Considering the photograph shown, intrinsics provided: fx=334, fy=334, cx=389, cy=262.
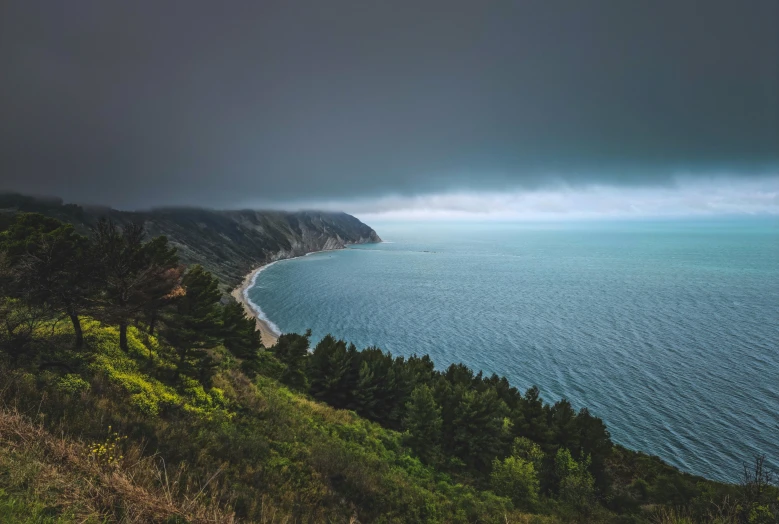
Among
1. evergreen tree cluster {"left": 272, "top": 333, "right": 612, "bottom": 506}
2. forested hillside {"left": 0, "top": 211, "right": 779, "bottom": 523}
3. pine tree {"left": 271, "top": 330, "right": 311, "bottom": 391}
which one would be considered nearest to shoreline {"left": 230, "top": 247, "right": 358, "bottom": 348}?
pine tree {"left": 271, "top": 330, "right": 311, "bottom": 391}

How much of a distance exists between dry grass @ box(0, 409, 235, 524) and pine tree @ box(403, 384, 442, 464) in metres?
20.2

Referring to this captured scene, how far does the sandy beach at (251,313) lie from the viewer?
6950 cm

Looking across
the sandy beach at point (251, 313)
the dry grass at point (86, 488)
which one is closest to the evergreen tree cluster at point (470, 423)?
the sandy beach at point (251, 313)

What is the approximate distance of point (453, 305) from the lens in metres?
101

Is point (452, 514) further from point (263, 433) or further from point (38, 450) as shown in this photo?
point (38, 450)

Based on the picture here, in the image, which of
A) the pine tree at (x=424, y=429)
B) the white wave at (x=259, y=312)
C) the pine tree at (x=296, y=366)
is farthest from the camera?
the white wave at (x=259, y=312)

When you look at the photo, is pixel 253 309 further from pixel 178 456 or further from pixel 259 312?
pixel 178 456

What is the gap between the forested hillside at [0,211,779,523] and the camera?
7.56m

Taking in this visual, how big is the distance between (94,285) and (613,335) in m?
85.0

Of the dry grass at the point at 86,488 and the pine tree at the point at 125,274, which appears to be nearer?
the dry grass at the point at 86,488

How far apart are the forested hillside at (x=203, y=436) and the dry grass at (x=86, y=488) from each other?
3 cm

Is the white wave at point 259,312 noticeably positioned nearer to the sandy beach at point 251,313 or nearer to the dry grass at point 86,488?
the sandy beach at point 251,313

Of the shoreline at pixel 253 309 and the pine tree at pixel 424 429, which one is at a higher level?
the pine tree at pixel 424 429

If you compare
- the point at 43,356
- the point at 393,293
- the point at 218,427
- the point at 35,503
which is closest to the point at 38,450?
the point at 35,503
